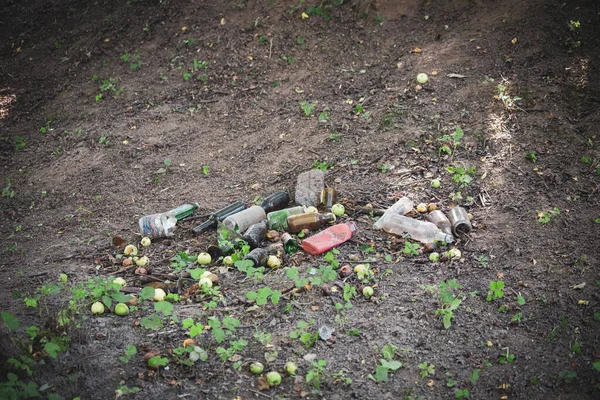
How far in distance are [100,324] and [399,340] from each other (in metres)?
2.05

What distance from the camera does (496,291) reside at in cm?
373

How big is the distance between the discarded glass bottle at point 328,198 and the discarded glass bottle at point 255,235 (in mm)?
643

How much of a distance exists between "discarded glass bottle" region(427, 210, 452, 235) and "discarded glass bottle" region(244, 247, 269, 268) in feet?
4.81

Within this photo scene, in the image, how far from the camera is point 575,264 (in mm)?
3975

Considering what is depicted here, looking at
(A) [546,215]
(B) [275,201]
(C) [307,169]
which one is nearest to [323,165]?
(C) [307,169]

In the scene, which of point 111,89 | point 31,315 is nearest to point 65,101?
point 111,89

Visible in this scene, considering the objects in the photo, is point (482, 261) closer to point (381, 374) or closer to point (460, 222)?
point (460, 222)

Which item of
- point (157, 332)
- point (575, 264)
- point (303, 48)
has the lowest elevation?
point (575, 264)

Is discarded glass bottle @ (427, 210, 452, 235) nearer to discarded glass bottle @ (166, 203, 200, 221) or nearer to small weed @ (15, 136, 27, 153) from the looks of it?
discarded glass bottle @ (166, 203, 200, 221)

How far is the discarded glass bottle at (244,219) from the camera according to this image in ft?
15.7

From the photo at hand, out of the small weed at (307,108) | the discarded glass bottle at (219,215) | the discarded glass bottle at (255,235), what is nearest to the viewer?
the discarded glass bottle at (255,235)

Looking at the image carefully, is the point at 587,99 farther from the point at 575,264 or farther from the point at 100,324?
the point at 100,324

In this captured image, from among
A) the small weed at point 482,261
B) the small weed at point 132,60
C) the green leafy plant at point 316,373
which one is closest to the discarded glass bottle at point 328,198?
the small weed at point 482,261

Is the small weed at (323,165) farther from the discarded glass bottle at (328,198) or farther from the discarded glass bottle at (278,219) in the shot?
the discarded glass bottle at (278,219)
